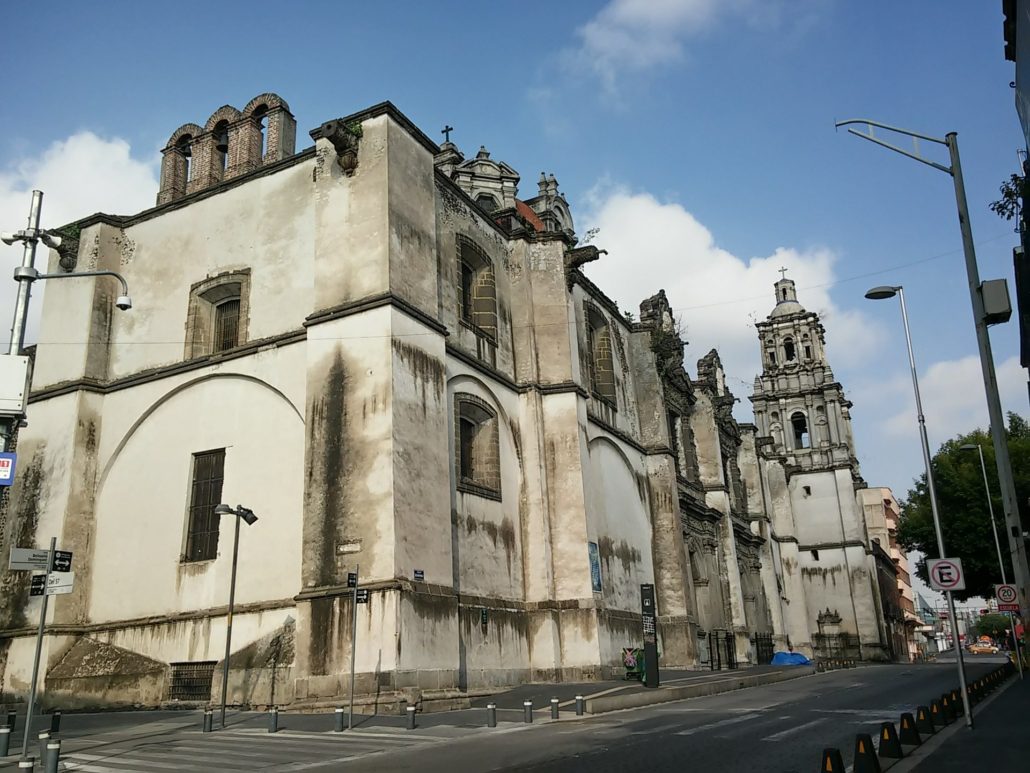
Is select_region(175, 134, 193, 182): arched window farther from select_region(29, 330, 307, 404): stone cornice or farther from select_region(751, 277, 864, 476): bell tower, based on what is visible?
select_region(751, 277, 864, 476): bell tower

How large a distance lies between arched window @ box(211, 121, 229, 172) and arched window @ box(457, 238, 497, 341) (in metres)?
7.58

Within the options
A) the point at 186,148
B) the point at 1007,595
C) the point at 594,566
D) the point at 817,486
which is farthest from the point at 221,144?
the point at 817,486

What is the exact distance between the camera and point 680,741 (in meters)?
11.2

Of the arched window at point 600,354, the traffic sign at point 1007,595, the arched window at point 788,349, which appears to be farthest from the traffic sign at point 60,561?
the arched window at point 788,349

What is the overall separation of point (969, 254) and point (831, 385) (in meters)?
46.9

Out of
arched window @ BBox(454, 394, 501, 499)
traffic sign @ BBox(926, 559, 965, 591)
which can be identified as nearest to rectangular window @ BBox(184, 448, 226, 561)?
arched window @ BBox(454, 394, 501, 499)

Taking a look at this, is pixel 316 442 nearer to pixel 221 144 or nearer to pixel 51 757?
pixel 51 757

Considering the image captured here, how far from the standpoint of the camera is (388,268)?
1845cm

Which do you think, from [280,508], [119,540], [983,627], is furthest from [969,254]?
[983,627]

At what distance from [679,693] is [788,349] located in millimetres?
44864

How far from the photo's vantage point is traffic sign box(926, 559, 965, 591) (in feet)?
39.4

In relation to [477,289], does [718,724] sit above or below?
below

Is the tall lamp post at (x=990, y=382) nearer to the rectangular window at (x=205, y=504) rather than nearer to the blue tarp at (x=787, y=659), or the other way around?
the rectangular window at (x=205, y=504)

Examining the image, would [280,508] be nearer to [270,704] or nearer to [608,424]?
[270,704]
